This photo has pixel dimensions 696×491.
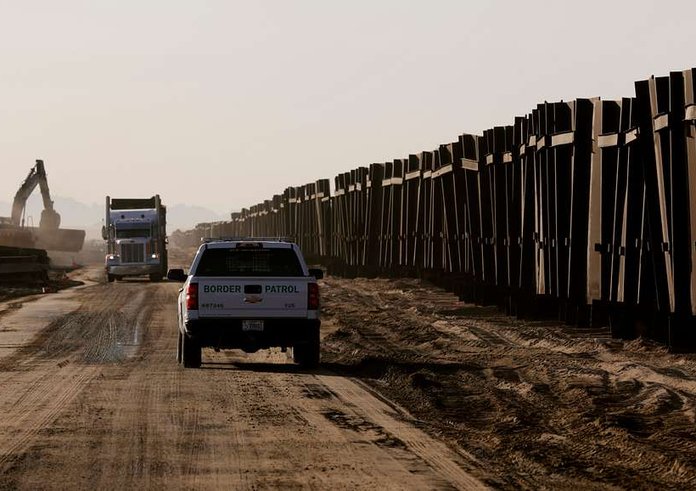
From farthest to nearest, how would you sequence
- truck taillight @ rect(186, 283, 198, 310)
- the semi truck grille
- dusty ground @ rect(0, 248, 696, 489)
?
1. the semi truck grille
2. truck taillight @ rect(186, 283, 198, 310)
3. dusty ground @ rect(0, 248, 696, 489)

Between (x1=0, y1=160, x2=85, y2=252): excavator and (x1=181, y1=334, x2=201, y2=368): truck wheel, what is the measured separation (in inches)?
2230

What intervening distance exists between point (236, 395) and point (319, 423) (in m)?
2.61

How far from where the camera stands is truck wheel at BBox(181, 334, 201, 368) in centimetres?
1836

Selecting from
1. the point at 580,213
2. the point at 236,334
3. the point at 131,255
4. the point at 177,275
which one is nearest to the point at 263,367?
the point at 236,334

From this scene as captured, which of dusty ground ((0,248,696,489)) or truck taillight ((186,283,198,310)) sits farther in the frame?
truck taillight ((186,283,198,310))

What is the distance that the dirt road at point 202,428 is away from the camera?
32.2 ft

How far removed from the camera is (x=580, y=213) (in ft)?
73.8

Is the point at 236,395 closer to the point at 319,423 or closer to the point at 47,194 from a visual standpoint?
the point at 319,423

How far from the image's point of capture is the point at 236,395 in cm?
1523

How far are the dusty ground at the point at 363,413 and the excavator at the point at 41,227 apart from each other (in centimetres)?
5087

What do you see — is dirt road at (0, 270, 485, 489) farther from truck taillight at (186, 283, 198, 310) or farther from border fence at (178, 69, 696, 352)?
border fence at (178, 69, 696, 352)

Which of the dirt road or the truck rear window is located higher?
the truck rear window

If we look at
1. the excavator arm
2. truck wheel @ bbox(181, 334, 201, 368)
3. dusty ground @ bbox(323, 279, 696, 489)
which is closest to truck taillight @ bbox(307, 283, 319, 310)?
dusty ground @ bbox(323, 279, 696, 489)

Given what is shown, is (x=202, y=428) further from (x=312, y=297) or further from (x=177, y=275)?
(x=177, y=275)
